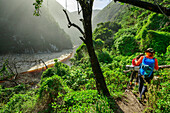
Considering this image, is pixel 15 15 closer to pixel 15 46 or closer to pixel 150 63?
pixel 15 46

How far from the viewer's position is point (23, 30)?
43.8 meters

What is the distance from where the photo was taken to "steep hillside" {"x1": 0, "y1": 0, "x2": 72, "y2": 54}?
1443 inches

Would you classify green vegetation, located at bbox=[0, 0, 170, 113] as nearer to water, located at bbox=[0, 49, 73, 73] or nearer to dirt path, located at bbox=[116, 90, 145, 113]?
dirt path, located at bbox=[116, 90, 145, 113]

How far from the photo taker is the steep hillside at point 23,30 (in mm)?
36656

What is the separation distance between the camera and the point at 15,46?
3709 cm

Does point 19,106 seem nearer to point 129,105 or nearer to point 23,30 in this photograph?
point 129,105

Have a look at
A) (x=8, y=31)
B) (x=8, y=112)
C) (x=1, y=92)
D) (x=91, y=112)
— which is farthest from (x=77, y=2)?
(x=8, y=31)

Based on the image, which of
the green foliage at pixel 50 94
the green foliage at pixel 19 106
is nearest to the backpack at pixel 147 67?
the green foliage at pixel 50 94

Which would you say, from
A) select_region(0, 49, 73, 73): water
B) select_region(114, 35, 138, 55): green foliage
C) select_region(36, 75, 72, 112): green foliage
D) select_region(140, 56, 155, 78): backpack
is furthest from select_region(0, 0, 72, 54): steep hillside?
select_region(140, 56, 155, 78): backpack

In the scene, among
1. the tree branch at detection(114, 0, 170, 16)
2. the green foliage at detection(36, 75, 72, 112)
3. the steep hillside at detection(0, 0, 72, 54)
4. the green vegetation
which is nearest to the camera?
the tree branch at detection(114, 0, 170, 16)

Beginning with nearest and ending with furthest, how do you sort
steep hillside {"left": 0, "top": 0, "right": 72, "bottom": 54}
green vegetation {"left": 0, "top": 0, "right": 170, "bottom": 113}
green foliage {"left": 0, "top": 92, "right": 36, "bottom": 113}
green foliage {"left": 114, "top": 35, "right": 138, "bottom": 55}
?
green vegetation {"left": 0, "top": 0, "right": 170, "bottom": 113}
green foliage {"left": 0, "top": 92, "right": 36, "bottom": 113}
green foliage {"left": 114, "top": 35, "right": 138, "bottom": 55}
steep hillside {"left": 0, "top": 0, "right": 72, "bottom": 54}

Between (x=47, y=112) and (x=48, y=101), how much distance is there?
0.46 m

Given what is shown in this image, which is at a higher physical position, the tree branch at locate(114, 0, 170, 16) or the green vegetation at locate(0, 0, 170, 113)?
the tree branch at locate(114, 0, 170, 16)

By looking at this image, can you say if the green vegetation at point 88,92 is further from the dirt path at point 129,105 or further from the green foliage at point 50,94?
the dirt path at point 129,105
